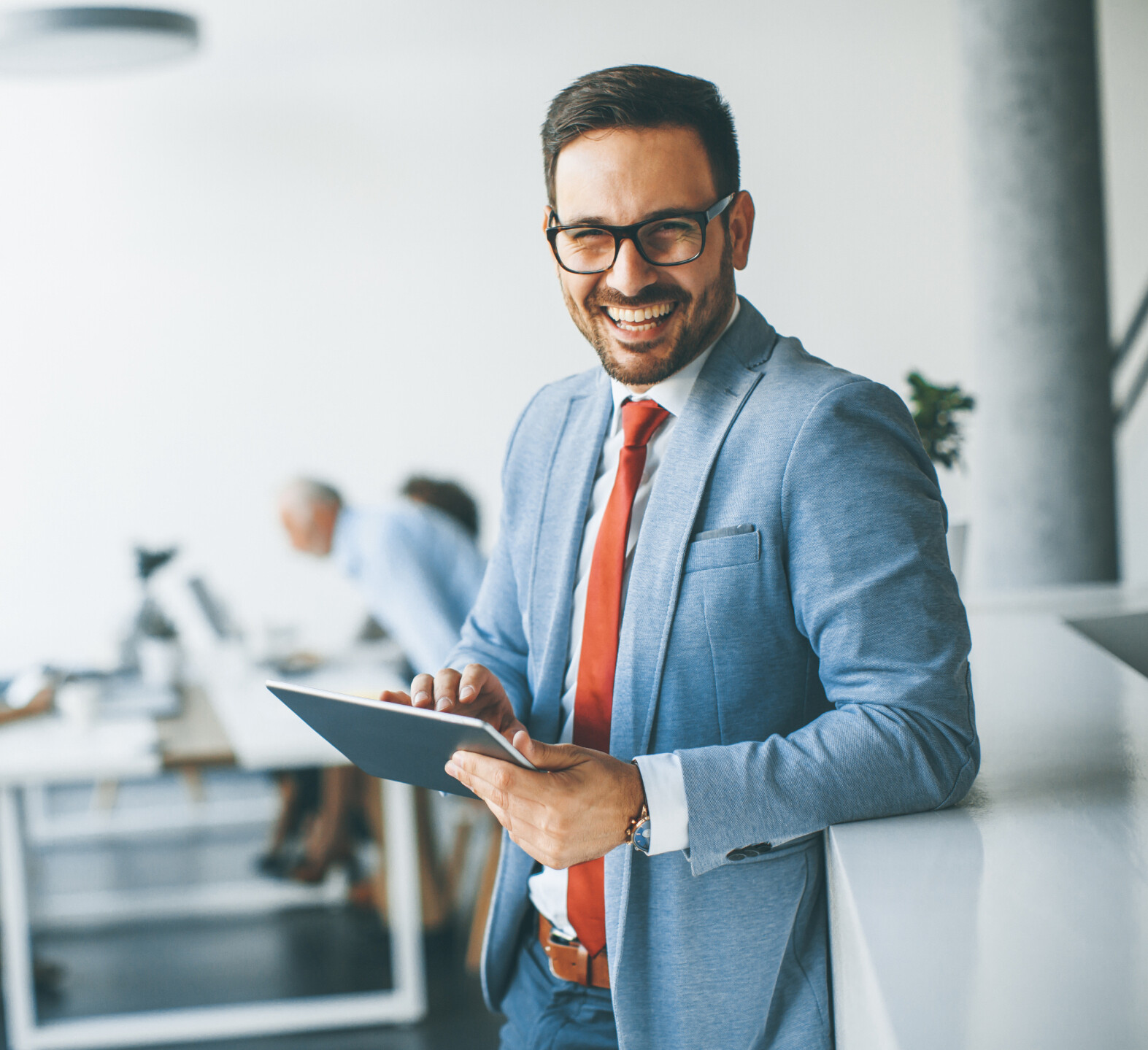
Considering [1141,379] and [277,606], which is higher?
[1141,379]

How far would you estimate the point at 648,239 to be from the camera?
115cm

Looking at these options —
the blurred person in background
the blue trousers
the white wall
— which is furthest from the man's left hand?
the white wall

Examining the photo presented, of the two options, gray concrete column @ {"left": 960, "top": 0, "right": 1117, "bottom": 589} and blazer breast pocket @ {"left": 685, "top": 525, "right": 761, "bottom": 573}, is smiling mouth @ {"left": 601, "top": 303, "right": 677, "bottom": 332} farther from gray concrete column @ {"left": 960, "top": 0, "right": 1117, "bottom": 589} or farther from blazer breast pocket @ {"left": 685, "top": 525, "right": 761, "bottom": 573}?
gray concrete column @ {"left": 960, "top": 0, "right": 1117, "bottom": 589}

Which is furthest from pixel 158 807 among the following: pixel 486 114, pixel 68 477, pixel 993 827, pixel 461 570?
pixel 993 827

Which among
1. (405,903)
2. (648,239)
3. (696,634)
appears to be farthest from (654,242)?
(405,903)

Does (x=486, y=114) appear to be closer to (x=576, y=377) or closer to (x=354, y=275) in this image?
(x=354, y=275)

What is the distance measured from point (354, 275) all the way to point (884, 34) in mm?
3047

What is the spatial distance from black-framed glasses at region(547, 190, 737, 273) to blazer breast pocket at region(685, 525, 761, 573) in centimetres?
29

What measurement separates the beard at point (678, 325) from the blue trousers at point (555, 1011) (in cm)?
73

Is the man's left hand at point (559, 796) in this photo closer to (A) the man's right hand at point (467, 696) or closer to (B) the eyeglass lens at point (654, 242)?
(A) the man's right hand at point (467, 696)

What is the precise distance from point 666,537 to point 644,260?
0.29 meters

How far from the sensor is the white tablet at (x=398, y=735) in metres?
0.95

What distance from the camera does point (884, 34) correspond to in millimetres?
5609

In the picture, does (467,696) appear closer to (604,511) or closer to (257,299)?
(604,511)
